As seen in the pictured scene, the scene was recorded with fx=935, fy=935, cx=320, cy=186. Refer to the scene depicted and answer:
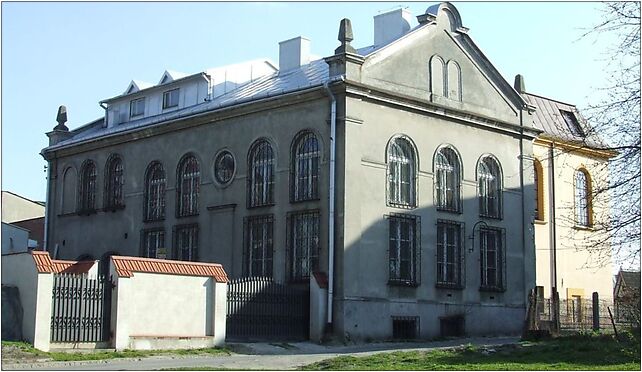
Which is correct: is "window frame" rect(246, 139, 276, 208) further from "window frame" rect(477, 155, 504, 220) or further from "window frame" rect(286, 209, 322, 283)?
"window frame" rect(477, 155, 504, 220)

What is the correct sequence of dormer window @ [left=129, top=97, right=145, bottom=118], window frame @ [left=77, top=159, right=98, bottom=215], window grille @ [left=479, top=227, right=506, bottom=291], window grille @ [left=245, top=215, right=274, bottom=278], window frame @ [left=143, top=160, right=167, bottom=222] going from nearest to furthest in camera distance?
window grille @ [left=245, top=215, right=274, bottom=278] → window grille @ [left=479, top=227, right=506, bottom=291] → window frame @ [left=143, top=160, right=167, bottom=222] → window frame @ [left=77, top=159, right=98, bottom=215] → dormer window @ [left=129, top=97, right=145, bottom=118]

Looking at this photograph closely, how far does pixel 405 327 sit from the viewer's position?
102 feet

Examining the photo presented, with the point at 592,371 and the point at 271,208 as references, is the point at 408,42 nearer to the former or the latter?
the point at 271,208

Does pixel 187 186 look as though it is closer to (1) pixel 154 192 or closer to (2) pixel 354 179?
(1) pixel 154 192

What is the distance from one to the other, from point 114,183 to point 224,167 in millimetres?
6995

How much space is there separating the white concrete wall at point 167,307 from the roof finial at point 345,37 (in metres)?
8.79

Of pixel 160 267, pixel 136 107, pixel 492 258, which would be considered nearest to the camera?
pixel 160 267

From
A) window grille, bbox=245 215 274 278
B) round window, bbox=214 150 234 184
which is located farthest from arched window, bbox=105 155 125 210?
window grille, bbox=245 215 274 278

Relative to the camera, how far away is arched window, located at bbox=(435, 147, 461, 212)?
109 ft

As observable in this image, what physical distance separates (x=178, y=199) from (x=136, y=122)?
5.54 meters

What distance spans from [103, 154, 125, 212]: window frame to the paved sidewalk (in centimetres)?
1347

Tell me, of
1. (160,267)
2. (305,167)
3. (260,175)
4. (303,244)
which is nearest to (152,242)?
(260,175)

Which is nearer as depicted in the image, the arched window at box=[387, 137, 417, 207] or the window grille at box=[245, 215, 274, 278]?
the arched window at box=[387, 137, 417, 207]

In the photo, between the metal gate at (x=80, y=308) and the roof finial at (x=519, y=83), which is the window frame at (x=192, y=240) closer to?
the metal gate at (x=80, y=308)
